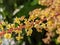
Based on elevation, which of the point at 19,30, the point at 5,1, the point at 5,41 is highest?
the point at 5,1

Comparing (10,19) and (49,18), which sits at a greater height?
(10,19)

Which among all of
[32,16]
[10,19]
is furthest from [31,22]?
[10,19]

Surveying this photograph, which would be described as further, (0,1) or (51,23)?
(0,1)

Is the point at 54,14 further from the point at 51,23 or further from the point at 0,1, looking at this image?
the point at 0,1

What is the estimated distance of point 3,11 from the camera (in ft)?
3.79

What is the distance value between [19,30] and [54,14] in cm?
11

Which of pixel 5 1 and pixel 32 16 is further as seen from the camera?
pixel 5 1

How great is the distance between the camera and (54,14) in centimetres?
54

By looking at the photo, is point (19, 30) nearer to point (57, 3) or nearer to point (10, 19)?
point (57, 3)

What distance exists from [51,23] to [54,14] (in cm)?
3

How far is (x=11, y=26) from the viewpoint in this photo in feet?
1.77

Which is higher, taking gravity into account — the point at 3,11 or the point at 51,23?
the point at 3,11

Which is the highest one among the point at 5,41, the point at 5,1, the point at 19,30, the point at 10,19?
the point at 5,1

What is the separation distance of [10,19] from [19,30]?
24.8 inches
